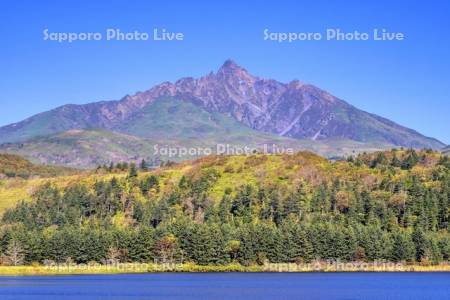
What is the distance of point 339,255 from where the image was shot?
175 meters

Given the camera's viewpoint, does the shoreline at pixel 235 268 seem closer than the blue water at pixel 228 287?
No

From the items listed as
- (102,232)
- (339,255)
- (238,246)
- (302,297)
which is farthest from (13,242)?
(302,297)

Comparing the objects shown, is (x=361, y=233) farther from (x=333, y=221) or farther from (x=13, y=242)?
(x=13, y=242)

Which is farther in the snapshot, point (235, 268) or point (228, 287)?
point (235, 268)

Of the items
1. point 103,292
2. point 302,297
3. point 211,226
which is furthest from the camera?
point 211,226

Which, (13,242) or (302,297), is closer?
(302,297)

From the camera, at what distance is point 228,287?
12481 cm

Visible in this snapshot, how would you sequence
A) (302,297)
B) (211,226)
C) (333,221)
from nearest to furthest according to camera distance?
(302,297)
(211,226)
(333,221)

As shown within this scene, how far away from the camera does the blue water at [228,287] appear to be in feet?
356

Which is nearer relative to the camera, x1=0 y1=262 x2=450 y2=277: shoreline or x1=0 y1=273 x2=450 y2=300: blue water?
x1=0 y1=273 x2=450 y2=300: blue water

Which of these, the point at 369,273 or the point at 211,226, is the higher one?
the point at 211,226

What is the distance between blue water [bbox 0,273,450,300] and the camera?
108375 millimetres

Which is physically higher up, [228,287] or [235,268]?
[228,287]

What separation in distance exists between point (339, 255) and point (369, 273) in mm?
9422
